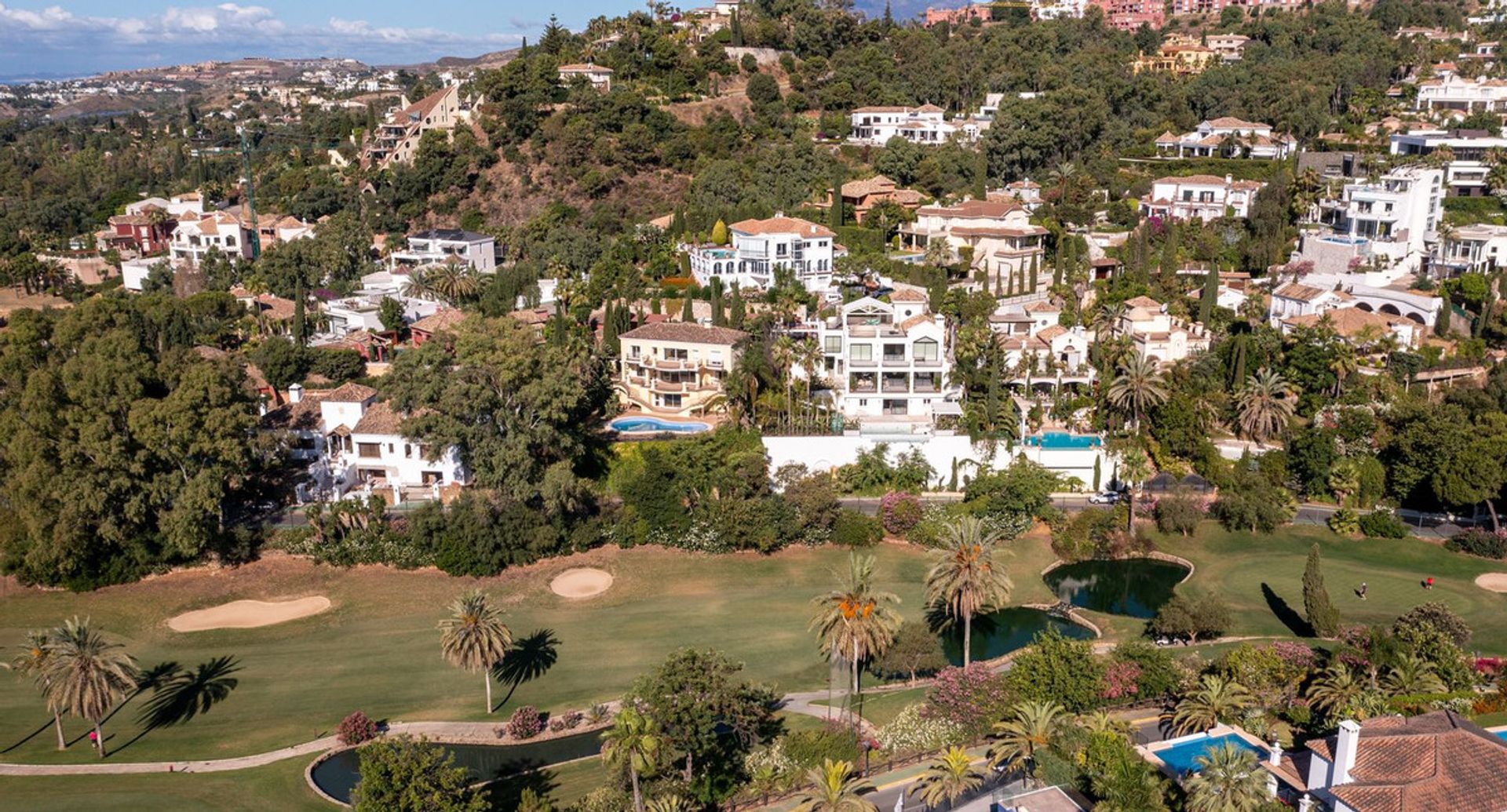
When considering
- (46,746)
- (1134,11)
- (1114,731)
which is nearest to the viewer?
(1114,731)

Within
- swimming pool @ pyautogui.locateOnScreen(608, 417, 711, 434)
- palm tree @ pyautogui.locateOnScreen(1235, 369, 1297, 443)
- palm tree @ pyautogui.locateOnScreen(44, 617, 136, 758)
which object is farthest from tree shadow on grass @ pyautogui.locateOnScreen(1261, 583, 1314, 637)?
palm tree @ pyautogui.locateOnScreen(44, 617, 136, 758)

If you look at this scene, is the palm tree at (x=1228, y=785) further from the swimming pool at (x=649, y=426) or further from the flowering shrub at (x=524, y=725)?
the swimming pool at (x=649, y=426)

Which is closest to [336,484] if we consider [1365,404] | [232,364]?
[232,364]

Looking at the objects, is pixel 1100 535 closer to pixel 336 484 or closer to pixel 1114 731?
pixel 1114 731

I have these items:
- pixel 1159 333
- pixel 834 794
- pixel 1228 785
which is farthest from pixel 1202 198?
pixel 834 794

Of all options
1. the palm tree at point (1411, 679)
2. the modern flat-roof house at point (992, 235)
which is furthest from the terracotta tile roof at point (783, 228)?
the palm tree at point (1411, 679)
